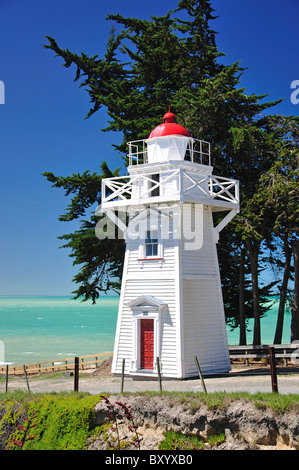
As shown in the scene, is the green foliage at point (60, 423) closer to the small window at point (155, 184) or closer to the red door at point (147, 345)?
the red door at point (147, 345)

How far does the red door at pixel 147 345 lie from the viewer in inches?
739

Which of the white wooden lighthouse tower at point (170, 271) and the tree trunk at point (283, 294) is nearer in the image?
the white wooden lighthouse tower at point (170, 271)

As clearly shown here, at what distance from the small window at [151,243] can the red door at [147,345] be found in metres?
2.60

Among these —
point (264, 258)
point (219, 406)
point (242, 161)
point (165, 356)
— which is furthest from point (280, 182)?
point (219, 406)

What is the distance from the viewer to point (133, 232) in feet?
66.3

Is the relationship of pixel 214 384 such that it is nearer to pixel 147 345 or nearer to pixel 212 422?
pixel 147 345

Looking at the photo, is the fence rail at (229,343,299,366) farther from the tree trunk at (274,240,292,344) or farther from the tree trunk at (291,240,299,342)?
the tree trunk at (274,240,292,344)

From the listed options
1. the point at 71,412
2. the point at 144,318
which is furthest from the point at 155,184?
the point at 71,412

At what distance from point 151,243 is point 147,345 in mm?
3792

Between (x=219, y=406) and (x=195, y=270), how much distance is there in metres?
7.89

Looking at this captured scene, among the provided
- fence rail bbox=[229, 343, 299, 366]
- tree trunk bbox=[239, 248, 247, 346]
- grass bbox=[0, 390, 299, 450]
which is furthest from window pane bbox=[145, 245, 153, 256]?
tree trunk bbox=[239, 248, 247, 346]

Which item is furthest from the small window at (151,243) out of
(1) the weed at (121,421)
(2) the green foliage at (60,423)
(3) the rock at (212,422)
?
(1) the weed at (121,421)

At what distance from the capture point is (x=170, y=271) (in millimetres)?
18875
